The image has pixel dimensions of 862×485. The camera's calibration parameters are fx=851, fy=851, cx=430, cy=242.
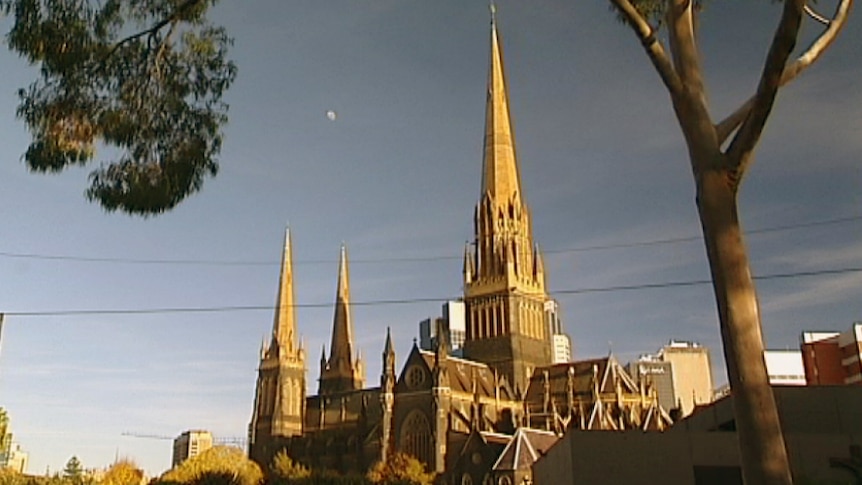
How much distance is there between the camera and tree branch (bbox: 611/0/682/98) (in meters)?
10.0

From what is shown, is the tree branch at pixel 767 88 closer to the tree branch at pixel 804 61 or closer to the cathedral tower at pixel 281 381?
the tree branch at pixel 804 61

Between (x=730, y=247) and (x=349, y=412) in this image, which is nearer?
(x=730, y=247)

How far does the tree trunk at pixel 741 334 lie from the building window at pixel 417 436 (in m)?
58.7

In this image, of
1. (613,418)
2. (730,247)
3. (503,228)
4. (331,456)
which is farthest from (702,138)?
(331,456)

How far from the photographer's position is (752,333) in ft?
29.3

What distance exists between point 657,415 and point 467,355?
17857mm

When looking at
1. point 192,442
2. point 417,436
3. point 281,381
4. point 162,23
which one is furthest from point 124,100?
point 192,442

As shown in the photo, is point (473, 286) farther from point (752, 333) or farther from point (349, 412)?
point (752, 333)

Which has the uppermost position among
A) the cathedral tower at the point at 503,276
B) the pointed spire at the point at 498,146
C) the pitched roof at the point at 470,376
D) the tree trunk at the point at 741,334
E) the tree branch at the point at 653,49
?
the pointed spire at the point at 498,146

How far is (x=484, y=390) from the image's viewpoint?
71.8m

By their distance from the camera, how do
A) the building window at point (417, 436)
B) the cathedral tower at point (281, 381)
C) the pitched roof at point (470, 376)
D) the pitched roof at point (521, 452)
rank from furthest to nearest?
the cathedral tower at point (281, 381) < the pitched roof at point (470, 376) < the building window at point (417, 436) < the pitched roof at point (521, 452)

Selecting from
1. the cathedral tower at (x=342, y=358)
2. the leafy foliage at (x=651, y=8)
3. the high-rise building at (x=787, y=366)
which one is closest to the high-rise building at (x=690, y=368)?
the high-rise building at (x=787, y=366)

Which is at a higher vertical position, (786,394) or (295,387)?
(295,387)

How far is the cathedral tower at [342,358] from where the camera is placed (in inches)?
3693
